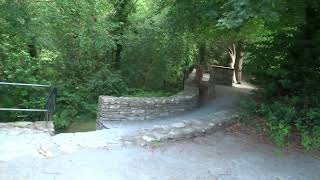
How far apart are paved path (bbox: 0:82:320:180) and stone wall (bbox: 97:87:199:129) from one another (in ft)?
6.03

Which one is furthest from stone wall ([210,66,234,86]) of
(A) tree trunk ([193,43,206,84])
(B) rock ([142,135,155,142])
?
(B) rock ([142,135,155,142])

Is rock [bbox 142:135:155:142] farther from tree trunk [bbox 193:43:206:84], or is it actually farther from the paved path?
tree trunk [bbox 193:43:206:84]

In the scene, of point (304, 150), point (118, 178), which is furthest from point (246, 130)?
point (118, 178)

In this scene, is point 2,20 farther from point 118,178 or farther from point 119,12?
point 118,178

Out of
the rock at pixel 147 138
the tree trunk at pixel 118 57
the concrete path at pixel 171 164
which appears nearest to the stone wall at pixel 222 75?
the tree trunk at pixel 118 57

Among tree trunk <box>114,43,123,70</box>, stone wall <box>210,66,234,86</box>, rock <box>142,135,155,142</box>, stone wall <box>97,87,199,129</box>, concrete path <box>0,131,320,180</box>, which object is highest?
tree trunk <box>114,43,123,70</box>

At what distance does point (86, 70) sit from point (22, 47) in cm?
234

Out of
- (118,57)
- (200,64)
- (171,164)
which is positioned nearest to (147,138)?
(171,164)

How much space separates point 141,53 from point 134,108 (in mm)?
3734

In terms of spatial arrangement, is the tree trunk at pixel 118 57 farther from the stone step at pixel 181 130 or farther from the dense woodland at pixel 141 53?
the stone step at pixel 181 130

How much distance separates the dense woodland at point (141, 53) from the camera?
995 cm

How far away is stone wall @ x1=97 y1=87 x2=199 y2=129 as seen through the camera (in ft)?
34.9

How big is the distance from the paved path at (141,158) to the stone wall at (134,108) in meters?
1.84

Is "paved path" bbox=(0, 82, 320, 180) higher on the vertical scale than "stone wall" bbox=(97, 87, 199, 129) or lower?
lower
